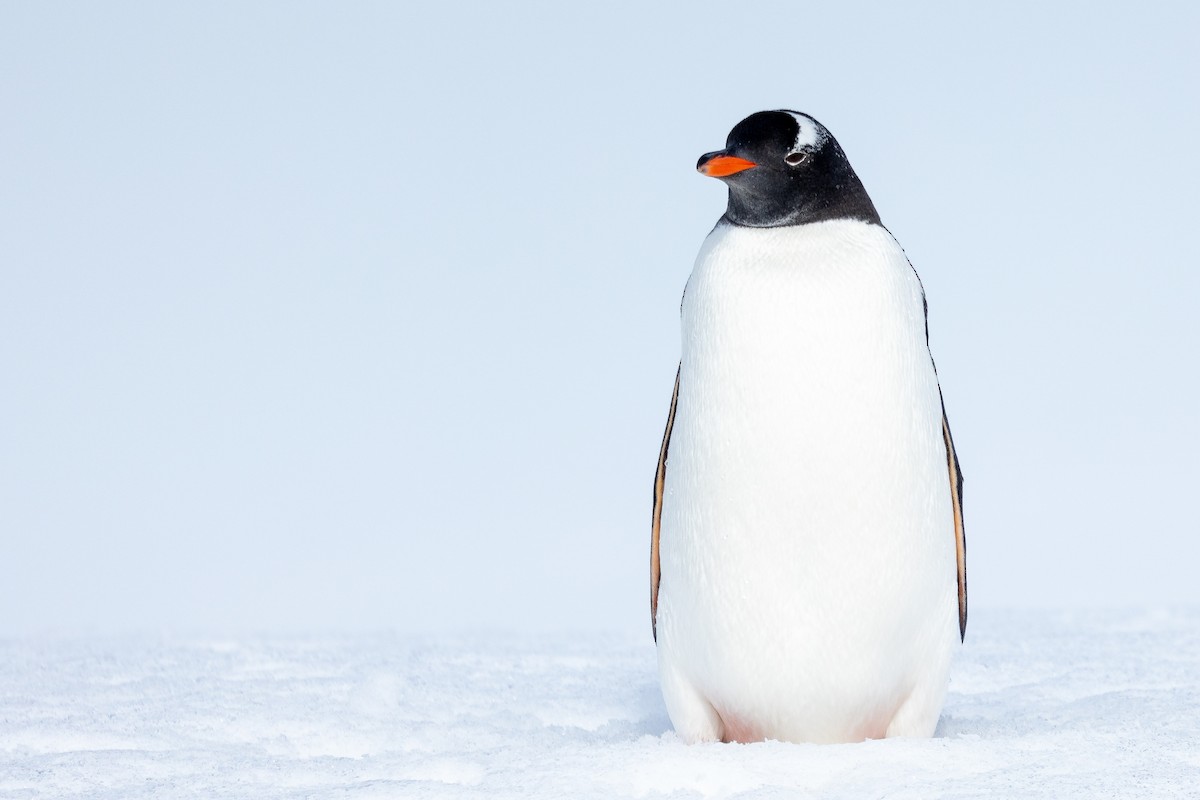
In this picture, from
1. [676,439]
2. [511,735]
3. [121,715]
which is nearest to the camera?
[676,439]

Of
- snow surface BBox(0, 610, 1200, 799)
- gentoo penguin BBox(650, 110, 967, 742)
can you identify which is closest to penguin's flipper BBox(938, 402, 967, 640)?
gentoo penguin BBox(650, 110, 967, 742)

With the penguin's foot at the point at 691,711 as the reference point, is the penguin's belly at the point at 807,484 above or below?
above

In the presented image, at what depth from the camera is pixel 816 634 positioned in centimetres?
260

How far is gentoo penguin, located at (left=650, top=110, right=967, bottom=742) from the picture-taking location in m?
2.53

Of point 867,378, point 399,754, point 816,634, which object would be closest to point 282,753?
point 399,754

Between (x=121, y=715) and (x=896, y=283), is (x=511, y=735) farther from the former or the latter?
(x=896, y=283)

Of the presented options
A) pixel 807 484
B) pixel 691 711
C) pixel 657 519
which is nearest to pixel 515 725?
pixel 691 711

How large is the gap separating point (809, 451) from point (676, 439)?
33 centimetres

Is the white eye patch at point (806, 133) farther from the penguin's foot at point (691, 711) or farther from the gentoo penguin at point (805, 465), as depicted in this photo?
the penguin's foot at point (691, 711)

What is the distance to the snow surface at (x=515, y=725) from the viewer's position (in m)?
2.26

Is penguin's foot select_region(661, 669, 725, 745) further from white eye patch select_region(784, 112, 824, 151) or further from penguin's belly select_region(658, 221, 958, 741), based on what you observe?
white eye patch select_region(784, 112, 824, 151)

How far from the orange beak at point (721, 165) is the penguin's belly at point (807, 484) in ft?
0.55

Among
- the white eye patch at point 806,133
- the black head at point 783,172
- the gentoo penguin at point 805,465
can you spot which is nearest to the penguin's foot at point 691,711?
the gentoo penguin at point 805,465

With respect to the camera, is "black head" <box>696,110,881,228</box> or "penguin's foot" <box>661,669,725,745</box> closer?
"black head" <box>696,110,881,228</box>
